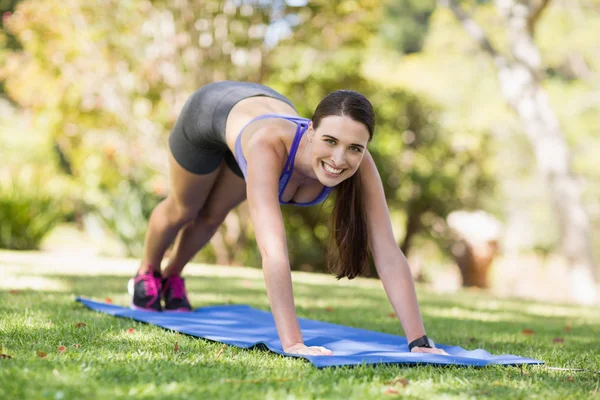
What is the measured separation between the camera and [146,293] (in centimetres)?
411

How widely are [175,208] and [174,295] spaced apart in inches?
22.8

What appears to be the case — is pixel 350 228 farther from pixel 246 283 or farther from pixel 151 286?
pixel 246 283

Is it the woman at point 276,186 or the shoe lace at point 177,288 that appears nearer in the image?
the woman at point 276,186

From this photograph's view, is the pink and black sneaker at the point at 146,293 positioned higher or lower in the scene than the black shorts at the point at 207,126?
lower

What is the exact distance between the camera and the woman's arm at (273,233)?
2783 mm

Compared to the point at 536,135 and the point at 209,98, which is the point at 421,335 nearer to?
the point at 209,98

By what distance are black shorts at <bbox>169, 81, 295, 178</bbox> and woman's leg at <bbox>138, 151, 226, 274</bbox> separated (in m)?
0.07

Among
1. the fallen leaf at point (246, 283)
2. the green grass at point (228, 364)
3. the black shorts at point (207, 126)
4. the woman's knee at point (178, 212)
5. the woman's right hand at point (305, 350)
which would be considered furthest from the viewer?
the fallen leaf at point (246, 283)

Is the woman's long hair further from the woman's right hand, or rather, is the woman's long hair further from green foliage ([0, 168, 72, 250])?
green foliage ([0, 168, 72, 250])

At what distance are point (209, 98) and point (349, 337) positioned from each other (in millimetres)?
1338

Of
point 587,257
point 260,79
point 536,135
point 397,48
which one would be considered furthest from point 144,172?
point 397,48

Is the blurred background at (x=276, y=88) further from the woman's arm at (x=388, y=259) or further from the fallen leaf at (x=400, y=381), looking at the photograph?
the fallen leaf at (x=400, y=381)

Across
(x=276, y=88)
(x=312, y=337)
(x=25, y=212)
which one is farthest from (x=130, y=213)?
(x=312, y=337)

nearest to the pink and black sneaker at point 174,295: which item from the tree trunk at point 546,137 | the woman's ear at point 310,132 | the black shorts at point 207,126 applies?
the black shorts at point 207,126
